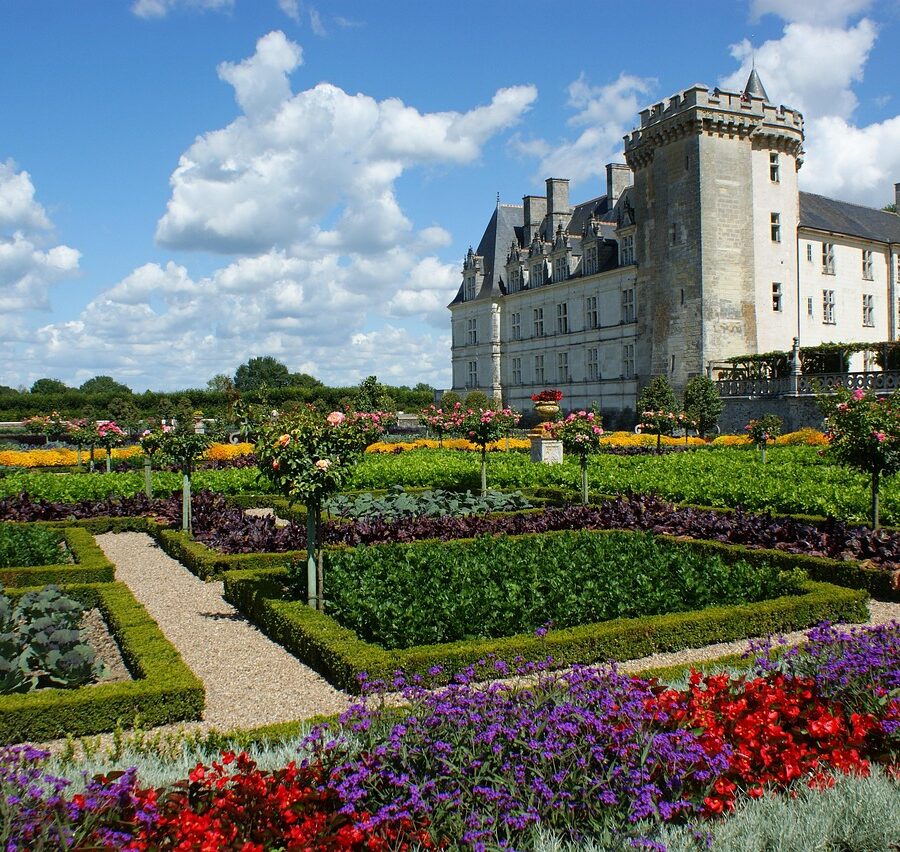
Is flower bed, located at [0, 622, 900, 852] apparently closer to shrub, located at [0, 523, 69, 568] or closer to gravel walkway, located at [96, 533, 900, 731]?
gravel walkway, located at [96, 533, 900, 731]

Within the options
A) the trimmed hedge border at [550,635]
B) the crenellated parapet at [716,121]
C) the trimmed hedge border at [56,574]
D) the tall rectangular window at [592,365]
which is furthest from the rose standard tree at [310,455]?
the tall rectangular window at [592,365]

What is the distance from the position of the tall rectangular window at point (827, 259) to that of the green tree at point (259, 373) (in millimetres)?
60651

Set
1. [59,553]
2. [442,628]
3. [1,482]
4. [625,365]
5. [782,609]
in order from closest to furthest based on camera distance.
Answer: [442,628] → [782,609] → [59,553] → [1,482] → [625,365]

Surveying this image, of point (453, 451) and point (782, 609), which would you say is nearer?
point (782, 609)

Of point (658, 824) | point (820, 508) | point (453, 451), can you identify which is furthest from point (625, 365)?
point (658, 824)

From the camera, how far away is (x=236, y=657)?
7.89m

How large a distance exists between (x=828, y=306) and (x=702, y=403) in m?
10.6

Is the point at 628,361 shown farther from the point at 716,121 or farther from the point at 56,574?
the point at 56,574

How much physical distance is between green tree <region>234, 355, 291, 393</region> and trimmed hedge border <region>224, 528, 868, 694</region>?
82.7 meters

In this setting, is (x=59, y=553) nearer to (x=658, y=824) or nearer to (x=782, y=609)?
(x=782, y=609)

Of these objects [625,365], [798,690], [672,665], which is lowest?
[672,665]

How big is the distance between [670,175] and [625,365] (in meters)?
9.07

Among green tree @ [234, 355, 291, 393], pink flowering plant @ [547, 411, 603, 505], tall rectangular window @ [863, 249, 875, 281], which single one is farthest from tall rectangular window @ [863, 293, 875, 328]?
green tree @ [234, 355, 291, 393]

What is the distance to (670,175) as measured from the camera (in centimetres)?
3662
